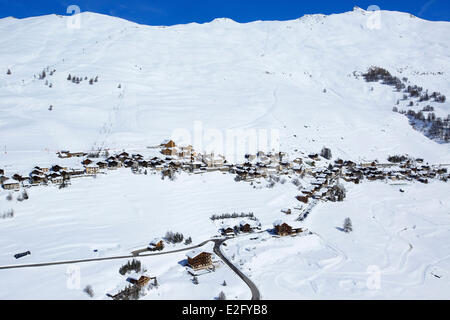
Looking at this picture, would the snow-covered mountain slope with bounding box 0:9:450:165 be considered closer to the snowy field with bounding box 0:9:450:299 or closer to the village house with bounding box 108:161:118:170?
the snowy field with bounding box 0:9:450:299

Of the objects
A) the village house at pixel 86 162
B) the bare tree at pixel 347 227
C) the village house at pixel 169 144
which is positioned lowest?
the bare tree at pixel 347 227

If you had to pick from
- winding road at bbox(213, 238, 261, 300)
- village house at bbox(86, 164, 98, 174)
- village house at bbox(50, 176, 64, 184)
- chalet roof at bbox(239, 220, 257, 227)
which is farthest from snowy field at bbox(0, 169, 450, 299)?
village house at bbox(86, 164, 98, 174)

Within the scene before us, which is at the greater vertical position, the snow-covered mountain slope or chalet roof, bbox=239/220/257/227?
the snow-covered mountain slope

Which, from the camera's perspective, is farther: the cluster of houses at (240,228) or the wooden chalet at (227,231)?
the cluster of houses at (240,228)

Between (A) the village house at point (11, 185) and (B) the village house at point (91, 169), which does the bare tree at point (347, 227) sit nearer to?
(B) the village house at point (91, 169)

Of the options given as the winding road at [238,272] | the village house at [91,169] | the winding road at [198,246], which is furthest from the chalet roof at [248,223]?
the village house at [91,169]

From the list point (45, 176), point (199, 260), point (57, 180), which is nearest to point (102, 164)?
point (57, 180)

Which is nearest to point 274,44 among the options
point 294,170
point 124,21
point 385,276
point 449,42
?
point 124,21
